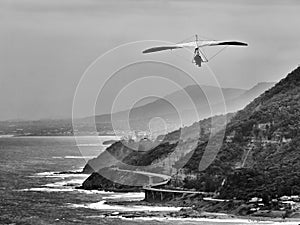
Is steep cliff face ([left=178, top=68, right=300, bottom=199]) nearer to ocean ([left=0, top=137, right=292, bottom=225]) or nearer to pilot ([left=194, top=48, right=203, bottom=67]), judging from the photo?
ocean ([left=0, top=137, right=292, bottom=225])

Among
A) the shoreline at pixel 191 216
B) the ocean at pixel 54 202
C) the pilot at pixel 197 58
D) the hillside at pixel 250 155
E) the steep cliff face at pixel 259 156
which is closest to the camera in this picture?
the pilot at pixel 197 58

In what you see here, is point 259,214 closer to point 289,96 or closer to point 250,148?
point 250,148

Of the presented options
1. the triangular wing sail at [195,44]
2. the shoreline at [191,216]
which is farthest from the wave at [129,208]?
the triangular wing sail at [195,44]

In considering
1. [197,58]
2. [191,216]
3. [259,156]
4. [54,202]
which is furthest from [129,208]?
[197,58]

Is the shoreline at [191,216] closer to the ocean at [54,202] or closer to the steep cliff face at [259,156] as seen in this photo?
the ocean at [54,202]

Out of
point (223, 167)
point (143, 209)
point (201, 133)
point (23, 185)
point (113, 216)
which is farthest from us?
point (201, 133)

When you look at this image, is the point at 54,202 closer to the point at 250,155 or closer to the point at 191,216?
the point at 191,216

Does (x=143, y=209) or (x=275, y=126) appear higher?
(x=275, y=126)

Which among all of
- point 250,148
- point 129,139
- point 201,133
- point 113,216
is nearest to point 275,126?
point 250,148
